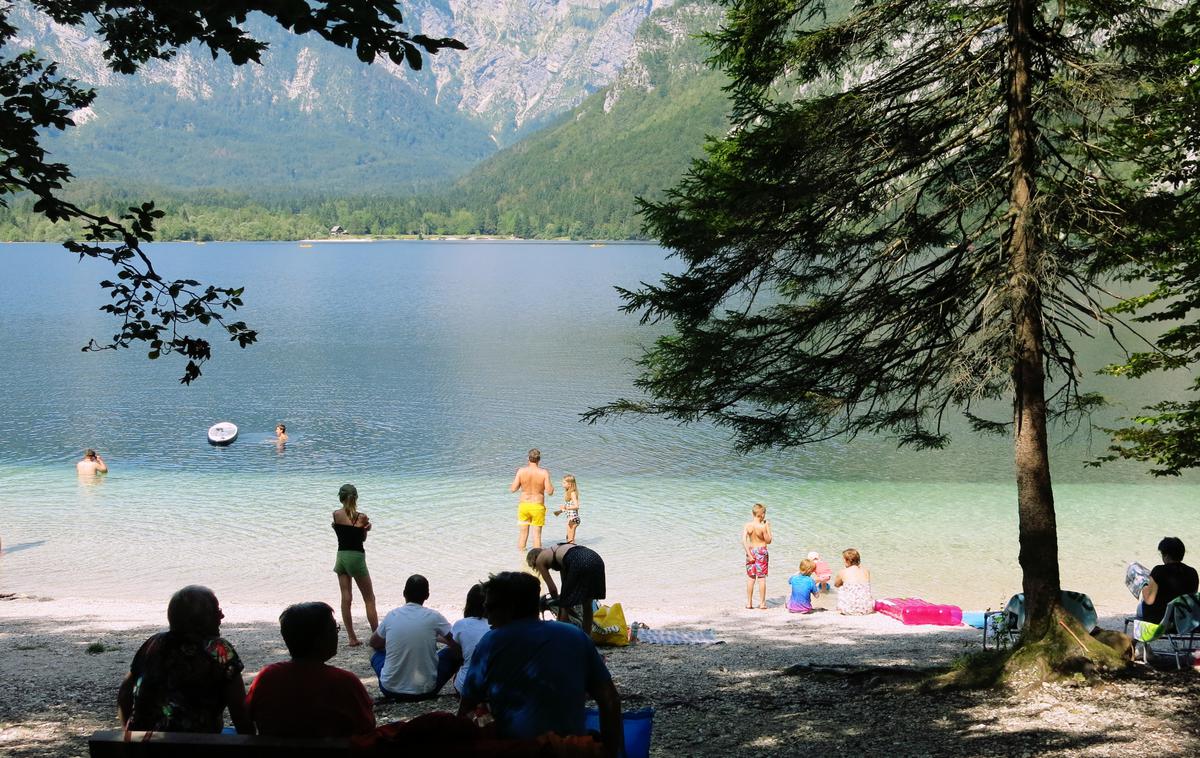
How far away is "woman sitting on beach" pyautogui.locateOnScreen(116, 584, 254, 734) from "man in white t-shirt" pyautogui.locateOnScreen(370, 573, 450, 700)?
3270 mm

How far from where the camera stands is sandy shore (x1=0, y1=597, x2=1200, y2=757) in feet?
21.2

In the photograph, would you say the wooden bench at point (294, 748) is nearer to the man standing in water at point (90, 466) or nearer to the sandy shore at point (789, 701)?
the sandy shore at point (789, 701)

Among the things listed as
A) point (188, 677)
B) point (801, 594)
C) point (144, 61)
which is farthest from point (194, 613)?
point (801, 594)

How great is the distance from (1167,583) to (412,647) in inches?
245

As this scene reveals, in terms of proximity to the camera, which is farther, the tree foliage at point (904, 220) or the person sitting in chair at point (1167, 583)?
the person sitting in chair at point (1167, 583)

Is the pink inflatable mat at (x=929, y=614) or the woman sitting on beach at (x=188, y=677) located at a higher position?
the woman sitting on beach at (x=188, y=677)

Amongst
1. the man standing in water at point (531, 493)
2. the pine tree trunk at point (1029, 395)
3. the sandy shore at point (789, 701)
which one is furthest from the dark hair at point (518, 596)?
the man standing in water at point (531, 493)

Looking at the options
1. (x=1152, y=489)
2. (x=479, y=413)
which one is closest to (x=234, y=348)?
(x=479, y=413)

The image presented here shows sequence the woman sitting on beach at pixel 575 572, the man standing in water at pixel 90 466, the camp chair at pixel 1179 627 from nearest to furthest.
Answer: the camp chair at pixel 1179 627 < the woman sitting on beach at pixel 575 572 < the man standing in water at pixel 90 466

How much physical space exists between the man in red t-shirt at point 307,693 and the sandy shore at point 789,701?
2.90m

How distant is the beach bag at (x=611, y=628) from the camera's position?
425 inches

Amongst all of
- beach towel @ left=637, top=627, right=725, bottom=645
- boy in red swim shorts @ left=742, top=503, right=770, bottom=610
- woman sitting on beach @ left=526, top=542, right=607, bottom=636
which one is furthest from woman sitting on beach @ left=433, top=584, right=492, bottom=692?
boy in red swim shorts @ left=742, top=503, right=770, bottom=610

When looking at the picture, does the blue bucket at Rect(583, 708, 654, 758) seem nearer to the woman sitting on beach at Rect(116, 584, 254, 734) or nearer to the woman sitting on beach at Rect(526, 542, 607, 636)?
the woman sitting on beach at Rect(116, 584, 254, 734)

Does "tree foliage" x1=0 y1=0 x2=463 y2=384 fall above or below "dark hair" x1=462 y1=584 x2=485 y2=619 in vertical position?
above
